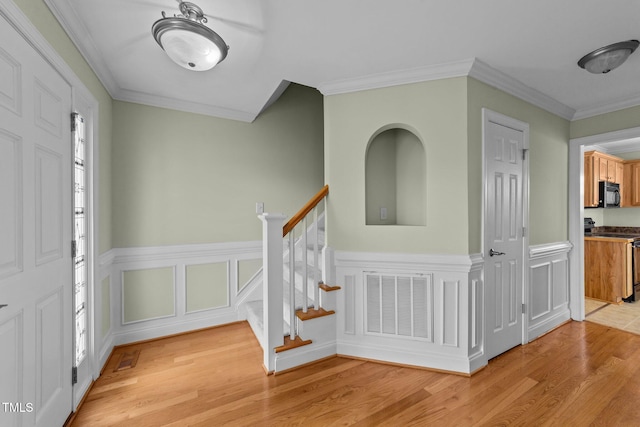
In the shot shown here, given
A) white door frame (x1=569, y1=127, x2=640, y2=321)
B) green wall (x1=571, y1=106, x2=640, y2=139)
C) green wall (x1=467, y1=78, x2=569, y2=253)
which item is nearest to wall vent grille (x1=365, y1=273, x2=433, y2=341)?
green wall (x1=467, y1=78, x2=569, y2=253)

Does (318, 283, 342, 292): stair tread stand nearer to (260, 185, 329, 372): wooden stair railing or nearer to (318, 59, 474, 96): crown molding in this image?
(260, 185, 329, 372): wooden stair railing

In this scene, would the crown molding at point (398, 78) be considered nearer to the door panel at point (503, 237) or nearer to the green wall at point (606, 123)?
the door panel at point (503, 237)

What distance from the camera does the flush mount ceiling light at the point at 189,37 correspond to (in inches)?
60.2

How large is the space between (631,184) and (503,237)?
154 inches

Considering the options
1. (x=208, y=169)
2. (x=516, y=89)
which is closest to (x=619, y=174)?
(x=516, y=89)

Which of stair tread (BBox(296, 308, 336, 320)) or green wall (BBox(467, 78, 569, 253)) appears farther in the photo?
stair tread (BBox(296, 308, 336, 320))

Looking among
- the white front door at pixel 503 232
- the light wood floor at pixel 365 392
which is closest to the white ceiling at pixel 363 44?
the white front door at pixel 503 232

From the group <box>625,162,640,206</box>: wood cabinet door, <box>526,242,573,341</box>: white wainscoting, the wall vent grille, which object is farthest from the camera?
<box>625,162,640,206</box>: wood cabinet door

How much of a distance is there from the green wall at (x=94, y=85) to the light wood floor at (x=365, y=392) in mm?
1133

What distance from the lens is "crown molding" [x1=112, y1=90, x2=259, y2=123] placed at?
2.68 m

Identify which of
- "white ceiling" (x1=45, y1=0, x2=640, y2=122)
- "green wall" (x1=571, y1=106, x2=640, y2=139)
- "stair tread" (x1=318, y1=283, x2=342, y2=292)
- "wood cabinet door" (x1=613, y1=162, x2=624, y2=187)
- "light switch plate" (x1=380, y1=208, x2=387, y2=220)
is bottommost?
"stair tread" (x1=318, y1=283, x2=342, y2=292)

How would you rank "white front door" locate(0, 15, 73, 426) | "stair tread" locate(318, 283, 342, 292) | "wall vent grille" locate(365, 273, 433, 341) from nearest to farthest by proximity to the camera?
"white front door" locate(0, 15, 73, 426) < "wall vent grille" locate(365, 273, 433, 341) < "stair tread" locate(318, 283, 342, 292)

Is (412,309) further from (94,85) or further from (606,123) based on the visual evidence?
(94,85)

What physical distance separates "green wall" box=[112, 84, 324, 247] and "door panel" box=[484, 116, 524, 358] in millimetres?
1959
